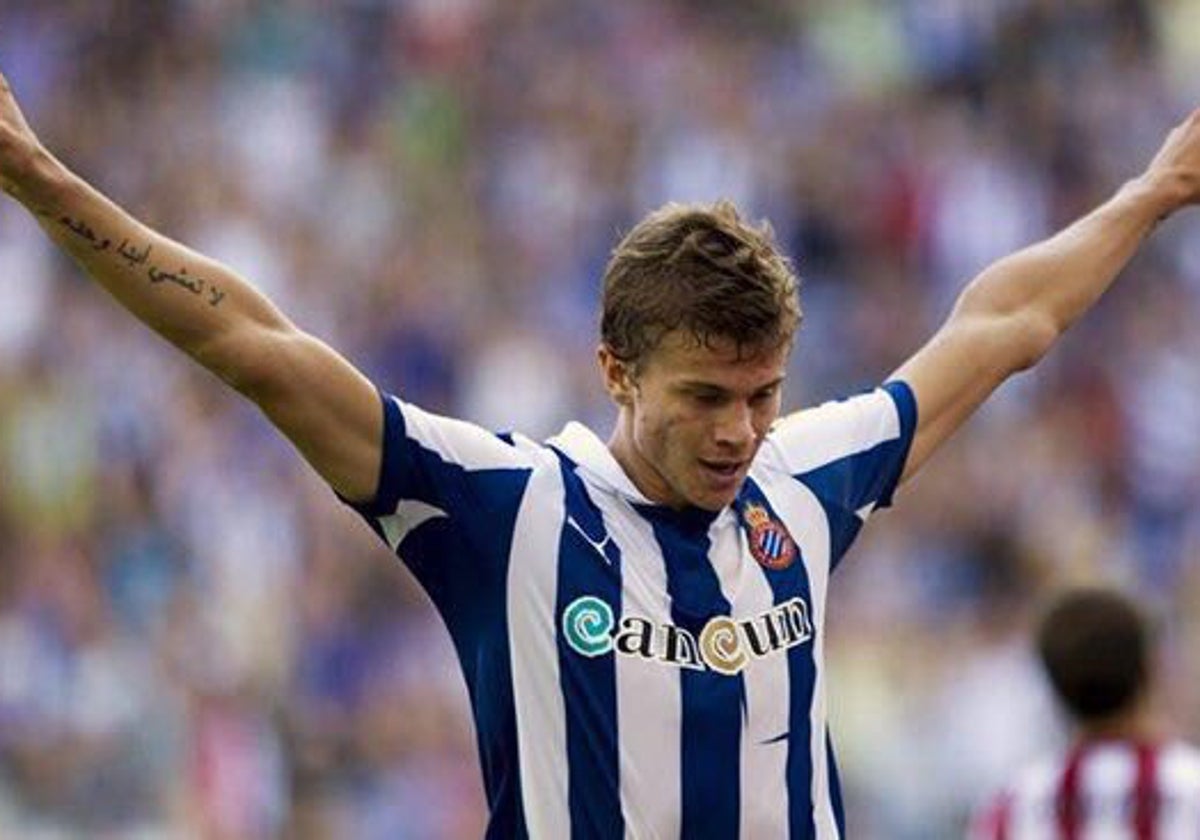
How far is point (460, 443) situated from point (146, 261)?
2.04 ft

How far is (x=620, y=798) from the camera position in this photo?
6062 millimetres

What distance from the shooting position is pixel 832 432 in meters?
6.59

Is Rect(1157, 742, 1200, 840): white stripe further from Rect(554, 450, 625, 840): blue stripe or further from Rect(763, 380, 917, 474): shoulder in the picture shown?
Rect(554, 450, 625, 840): blue stripe

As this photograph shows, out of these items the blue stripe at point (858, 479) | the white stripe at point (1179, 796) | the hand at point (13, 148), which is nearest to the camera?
the hand at point (13, 148)

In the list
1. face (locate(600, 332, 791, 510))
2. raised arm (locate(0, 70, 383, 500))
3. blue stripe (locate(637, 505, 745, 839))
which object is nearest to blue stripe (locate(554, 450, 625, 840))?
blue stripe (locate(637, 505, 745, 839))

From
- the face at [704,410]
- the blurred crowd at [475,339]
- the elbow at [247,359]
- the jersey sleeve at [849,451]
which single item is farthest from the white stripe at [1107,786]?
the blurred crowd at [475,339]

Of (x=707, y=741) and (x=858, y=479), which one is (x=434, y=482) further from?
(x=858, y=479)

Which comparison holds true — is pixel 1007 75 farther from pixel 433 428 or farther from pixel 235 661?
pixel 433 428

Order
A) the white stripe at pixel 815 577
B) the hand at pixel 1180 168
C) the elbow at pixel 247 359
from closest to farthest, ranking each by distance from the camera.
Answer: the elbow at pixel 247 359 < the white stripe at pixel 815 577 < the hand at pixel 1180 168

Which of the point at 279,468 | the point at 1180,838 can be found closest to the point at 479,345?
the point at 279,468

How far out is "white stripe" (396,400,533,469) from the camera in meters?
6.15

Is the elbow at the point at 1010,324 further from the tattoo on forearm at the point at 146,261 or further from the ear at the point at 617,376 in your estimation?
the tattoo on forearm at the point at 146,261

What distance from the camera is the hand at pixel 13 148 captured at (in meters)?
5.88

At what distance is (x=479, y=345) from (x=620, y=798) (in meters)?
9.19
